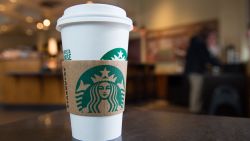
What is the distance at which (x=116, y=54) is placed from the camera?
1.43 ft

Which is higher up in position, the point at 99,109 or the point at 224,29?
the point at 224,29

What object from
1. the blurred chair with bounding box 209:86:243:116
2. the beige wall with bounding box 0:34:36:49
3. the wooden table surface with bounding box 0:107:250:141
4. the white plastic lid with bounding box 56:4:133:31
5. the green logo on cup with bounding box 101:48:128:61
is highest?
the beige wall with bounding box 0:34:36:49

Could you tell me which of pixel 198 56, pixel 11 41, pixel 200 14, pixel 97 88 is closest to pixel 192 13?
pixel 200 14

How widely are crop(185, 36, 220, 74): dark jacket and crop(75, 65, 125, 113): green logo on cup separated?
10.6 ft

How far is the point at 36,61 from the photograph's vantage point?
14.8ft

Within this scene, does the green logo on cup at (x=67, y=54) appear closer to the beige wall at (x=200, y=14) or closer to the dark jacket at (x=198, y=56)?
the dark jacket at (x=198, y=56)

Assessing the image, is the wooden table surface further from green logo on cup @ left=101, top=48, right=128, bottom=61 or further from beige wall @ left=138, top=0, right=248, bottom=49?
beige wall @ left=138, top=0, right=248, bottom=49

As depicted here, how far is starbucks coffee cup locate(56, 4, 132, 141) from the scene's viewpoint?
42cm

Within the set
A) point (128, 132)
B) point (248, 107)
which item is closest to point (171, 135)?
point (128, 132)

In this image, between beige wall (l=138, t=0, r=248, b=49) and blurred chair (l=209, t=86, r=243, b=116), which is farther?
beige wall (l=138, t=0, r=248, b=49)

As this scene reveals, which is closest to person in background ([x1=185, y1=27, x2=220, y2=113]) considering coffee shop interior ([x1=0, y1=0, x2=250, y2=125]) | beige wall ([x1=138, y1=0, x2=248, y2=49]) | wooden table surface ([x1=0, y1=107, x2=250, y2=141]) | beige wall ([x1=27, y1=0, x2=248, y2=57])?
coffee shop interior ([x1=0, y1=0, x2=250, y2=125])

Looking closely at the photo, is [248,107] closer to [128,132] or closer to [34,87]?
[128,132]

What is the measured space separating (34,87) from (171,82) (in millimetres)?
3073

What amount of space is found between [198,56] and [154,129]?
10.5 ft
